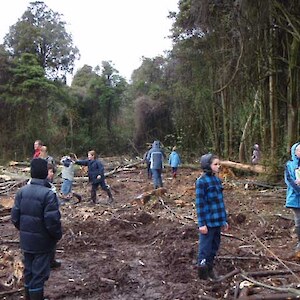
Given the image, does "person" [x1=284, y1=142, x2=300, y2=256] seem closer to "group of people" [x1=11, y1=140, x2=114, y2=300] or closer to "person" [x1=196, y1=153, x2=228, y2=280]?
"person" [x1=196, y1=153, x2=228, y2=280]

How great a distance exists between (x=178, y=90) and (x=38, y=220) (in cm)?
2462

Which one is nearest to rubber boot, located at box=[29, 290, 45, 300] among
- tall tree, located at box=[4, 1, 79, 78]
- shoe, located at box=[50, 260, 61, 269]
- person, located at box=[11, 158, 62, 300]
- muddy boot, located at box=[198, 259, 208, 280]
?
person, located at box=[11, 158, 62, 300]

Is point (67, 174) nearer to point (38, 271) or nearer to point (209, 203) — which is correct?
point (209, 203)

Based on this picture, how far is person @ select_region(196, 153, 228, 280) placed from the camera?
18.7 feet

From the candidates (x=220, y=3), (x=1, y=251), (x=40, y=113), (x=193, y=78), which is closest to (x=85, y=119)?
(x=40, y=113)

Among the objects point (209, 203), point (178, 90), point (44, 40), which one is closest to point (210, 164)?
point (209, 203)

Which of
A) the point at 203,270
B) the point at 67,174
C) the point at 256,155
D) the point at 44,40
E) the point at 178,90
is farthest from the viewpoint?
the point at 44,40

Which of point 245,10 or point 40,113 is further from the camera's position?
point 40,113

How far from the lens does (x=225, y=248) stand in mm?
7238

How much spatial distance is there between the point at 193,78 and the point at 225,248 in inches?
760

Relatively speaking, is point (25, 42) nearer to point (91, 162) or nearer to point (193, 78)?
point (193, 78)

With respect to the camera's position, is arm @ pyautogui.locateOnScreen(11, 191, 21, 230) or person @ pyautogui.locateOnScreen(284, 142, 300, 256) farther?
person @ pyautogui.locateOnScreen(284, 142, 300, 256)

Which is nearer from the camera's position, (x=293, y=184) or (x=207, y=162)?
(x=207, y=162)

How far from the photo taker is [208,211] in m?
5.73
